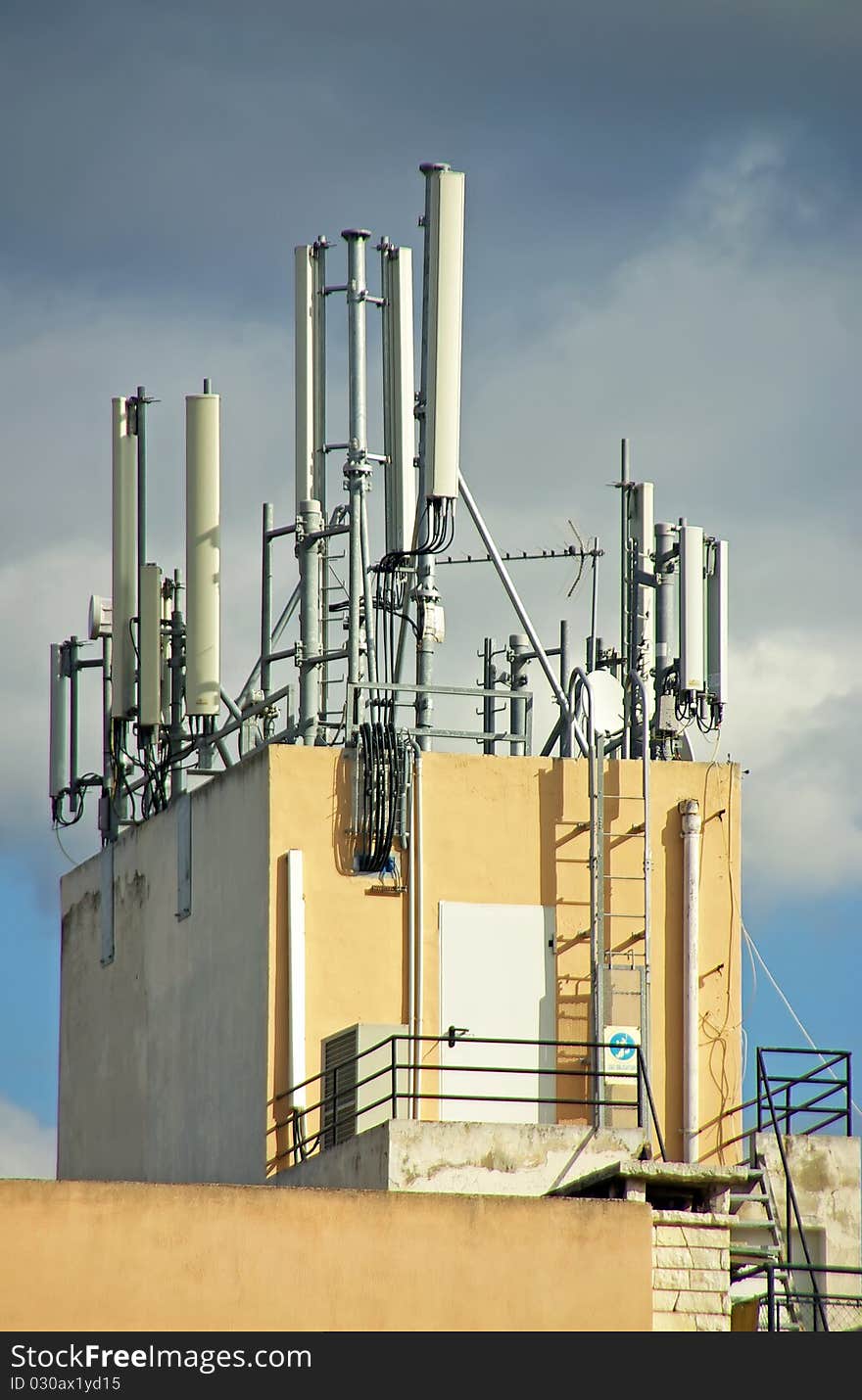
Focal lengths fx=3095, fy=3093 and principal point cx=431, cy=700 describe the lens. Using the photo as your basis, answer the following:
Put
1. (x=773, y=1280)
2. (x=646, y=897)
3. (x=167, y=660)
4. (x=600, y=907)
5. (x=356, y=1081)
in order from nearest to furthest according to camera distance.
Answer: (x=773, y=1280)
(x=356, y=1081)
(x=646, y=897)
(x=600, y=907)
(x=167, y=660)

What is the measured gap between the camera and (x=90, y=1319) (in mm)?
28922

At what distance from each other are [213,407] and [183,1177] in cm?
995

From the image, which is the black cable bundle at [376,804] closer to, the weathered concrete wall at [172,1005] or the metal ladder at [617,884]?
the weathered concrete wall at [172,1005]

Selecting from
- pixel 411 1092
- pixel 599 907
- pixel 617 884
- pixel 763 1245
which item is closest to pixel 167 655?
pixel 617 884

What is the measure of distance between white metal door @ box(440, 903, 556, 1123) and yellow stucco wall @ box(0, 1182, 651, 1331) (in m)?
6.50

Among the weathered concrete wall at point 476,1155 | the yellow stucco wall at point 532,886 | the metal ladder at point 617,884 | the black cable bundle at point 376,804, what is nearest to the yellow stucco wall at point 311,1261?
the weathered concrete wall at point 476,1155

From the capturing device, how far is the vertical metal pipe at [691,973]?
1497 inches

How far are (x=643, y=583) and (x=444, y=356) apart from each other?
5757mm

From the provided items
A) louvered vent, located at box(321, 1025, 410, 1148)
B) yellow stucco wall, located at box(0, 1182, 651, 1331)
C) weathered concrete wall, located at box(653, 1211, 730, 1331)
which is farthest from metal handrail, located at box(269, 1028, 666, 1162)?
yellow stucco wall, located at box(0, 1182, 651, 1331)

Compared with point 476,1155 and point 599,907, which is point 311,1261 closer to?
point 476,1155

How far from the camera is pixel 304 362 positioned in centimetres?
4141

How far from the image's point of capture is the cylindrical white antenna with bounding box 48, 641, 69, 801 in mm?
45938
